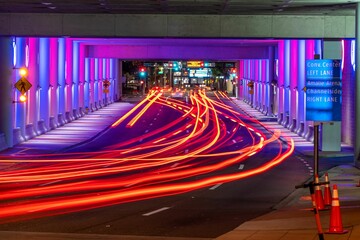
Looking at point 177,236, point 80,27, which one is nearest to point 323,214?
point 177,236

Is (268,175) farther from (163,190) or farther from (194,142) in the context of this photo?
(194,142)

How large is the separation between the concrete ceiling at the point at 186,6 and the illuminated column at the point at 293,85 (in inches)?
733

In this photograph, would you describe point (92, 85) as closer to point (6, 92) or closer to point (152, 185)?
point (6, 92)

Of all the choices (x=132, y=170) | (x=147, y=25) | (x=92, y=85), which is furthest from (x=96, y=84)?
(x=132, y=170)

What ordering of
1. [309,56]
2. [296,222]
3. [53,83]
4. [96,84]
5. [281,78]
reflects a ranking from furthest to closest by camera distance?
1. [96,84]
2. [281,78]
3. [53,83]
4. [309,56]
5. [296,222]

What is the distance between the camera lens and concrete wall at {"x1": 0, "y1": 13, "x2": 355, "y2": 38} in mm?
32625

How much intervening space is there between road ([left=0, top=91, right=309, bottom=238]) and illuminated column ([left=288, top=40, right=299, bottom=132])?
19.2 ft

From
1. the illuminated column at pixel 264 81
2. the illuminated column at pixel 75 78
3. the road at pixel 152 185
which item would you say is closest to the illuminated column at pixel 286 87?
the road at pixel 152 185

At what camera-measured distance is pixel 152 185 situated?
74.8ft

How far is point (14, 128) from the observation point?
127 feet

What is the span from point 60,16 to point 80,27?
958mm

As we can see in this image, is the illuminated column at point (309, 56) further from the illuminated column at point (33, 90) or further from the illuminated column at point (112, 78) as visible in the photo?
the illuminated column at point (112, 78)

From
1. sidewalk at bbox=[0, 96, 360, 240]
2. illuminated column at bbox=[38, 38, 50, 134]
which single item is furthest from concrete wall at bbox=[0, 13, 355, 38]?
illuminated column at bbox=[38, 38, 50, 134]

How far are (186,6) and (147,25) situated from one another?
12.8 feet
